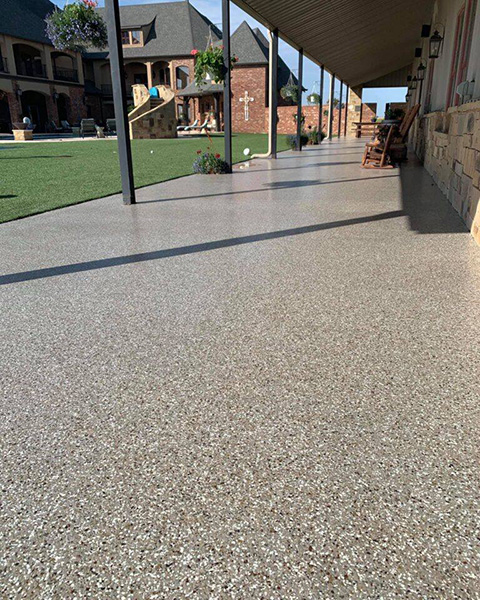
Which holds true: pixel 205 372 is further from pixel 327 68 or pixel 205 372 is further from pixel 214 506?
pixel 327 68

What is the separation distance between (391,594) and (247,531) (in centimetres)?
42

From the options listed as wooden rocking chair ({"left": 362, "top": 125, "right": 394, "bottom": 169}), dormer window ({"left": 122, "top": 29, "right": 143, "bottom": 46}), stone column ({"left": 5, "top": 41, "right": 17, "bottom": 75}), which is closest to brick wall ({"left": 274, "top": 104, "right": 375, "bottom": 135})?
dormer window ({"left": 122, "top": 29, "right": 143, "bottom": 46})

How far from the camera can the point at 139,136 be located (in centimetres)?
2736

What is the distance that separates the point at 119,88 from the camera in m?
6.71

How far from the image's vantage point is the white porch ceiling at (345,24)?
11.4m

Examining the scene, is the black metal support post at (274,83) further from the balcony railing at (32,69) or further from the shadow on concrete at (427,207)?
the balcony railing at (32,69)

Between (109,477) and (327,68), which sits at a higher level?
(327,68)

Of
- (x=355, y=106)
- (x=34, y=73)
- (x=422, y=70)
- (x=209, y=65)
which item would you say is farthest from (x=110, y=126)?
(x=209, y=65)

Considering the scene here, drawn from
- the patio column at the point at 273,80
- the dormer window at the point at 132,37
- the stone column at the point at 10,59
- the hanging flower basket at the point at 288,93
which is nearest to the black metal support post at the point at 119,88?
the patio column at the point at 273,80

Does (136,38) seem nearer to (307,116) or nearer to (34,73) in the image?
(34,73)

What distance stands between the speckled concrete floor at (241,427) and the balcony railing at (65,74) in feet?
128

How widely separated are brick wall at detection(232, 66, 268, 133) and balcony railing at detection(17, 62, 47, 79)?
45.6ft

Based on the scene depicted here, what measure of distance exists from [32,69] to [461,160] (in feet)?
127

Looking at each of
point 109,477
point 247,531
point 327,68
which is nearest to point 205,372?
point 109,477
